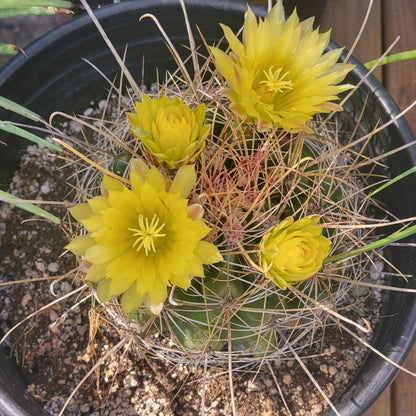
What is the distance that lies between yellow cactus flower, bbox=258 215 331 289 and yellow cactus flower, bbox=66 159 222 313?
0.20 feet

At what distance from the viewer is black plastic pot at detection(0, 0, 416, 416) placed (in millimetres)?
673

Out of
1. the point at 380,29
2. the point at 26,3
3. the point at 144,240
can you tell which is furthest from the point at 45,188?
the point at 380,29

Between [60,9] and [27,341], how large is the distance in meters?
0.56

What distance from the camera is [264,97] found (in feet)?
1.70

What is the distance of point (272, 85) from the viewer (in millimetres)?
491

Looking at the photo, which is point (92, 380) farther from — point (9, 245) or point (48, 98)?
point (48, 98)

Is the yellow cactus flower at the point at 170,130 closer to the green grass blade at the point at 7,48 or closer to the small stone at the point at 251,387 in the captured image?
the green grass blade at the point at 7,48

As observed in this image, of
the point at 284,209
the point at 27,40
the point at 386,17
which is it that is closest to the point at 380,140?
the point at 284,209

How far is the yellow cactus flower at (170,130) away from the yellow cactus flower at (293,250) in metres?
0.12

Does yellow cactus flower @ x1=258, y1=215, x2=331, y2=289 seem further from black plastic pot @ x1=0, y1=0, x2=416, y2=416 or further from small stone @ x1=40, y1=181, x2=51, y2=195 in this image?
small stone @ x1=40, y1=181, x2=51, y2=195

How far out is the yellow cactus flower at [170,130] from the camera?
1.54 ft

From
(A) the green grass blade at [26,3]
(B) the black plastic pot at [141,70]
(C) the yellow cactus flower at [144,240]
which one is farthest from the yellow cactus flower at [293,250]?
(A) the green grass blade at [26,3]

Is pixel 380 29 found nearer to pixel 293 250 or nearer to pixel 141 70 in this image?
pixel 141 70

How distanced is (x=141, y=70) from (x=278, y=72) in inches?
19.5
